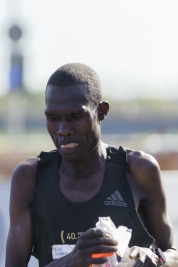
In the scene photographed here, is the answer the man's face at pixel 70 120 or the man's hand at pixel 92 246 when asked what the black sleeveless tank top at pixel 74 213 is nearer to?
the man's face at pixel 70 120

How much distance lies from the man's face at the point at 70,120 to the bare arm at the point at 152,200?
357mm

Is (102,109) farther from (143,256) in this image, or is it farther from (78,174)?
(143,256)

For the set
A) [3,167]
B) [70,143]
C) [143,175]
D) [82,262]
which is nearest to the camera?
[82,262]

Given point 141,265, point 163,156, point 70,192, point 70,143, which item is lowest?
point 163,156

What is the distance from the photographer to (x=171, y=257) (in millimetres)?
4094

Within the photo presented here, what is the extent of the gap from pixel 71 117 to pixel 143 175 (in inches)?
22.6

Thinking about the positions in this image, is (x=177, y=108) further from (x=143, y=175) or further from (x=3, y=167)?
(x=143, y=175)

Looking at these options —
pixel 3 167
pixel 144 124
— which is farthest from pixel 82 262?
→ pixel 144 124

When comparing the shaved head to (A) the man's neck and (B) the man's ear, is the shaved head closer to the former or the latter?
(B) the man's ear

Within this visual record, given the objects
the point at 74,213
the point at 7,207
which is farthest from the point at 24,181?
the point at 7,207

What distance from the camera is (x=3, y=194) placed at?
23.6 ft

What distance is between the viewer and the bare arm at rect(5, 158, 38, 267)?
4113 mm

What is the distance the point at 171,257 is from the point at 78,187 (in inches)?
25.4

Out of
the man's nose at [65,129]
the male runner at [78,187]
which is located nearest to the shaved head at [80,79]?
the male runner at [78,187]
